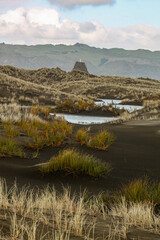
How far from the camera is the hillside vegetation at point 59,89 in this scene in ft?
81.5

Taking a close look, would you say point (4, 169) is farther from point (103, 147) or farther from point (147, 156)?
point (147, 156)

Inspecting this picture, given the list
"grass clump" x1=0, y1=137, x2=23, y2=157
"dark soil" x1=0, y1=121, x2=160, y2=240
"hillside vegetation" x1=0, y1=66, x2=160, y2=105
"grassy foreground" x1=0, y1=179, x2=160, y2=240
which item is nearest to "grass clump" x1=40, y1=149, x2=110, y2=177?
"dark soil" x1=0, y1=121, x2=160, y2=240

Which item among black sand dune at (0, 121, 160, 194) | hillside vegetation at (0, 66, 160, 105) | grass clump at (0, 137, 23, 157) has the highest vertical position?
hillside vegetation at (0, 66, 160, 105)

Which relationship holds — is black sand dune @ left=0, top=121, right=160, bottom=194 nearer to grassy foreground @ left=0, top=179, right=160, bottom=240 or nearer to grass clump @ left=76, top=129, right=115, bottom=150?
grass clump @ left=76, top=129, right=115, bottom=150

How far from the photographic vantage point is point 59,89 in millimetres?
53750

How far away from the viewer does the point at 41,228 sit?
2557 millimetres

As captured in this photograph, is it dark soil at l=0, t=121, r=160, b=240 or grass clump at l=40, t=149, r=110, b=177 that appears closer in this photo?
dark soil at l=0, t=121, r=160, b=240

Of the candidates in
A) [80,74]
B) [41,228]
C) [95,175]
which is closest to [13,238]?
[41,228]

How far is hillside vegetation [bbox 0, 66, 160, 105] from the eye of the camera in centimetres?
2483

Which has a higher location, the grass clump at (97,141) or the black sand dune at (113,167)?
the grass clump at (97,141)

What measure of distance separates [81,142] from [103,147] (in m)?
0.75

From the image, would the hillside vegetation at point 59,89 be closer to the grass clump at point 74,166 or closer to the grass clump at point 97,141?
the grass clump at point 97,141

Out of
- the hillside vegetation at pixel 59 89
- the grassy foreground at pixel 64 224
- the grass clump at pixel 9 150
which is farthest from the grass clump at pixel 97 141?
the hillside vegetation at pixel 59 89

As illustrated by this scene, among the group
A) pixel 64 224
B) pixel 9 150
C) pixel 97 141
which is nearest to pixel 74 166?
pixel 9 150
